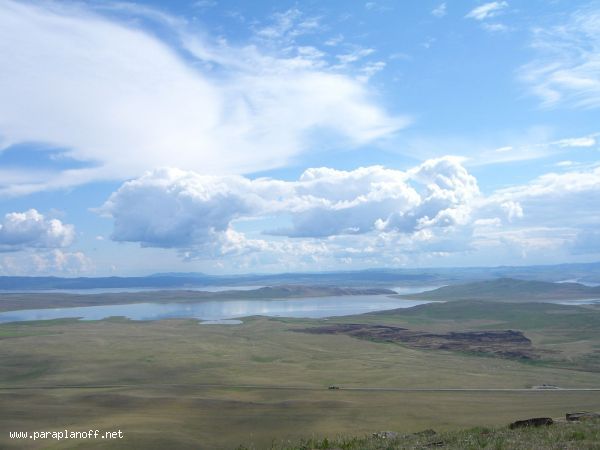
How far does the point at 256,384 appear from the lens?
173 feet

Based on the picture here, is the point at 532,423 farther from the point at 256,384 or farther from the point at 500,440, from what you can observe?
the point at 256,384

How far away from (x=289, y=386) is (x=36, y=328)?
9185cm

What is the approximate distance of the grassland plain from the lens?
3419 cm

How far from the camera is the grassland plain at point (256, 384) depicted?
3419 centimetres

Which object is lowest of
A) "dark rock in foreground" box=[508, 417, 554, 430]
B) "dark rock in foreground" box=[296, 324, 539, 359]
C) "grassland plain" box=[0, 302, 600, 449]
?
"dark rock in foreground" box=[296, 324, 539, 359]

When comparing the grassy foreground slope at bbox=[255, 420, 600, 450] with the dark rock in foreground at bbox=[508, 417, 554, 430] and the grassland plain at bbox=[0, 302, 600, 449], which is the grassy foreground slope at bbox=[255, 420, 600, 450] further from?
the grassland plain at bbox=[0, 302, 600, 449]

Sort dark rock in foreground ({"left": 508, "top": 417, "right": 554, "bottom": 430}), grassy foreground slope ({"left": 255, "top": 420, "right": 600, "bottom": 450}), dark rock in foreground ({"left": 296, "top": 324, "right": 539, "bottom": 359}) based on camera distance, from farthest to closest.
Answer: dark rock in foreground ({"left": 296, "top": 324, "right": 539, "bottom": 359}) < dark rock in foreground ({"left": 508, "top": 417, "right": 554, "bottom": 430}) < grassy foreground slope ({"left": 255, "top": 420, "right": 600, "bottom": 450})

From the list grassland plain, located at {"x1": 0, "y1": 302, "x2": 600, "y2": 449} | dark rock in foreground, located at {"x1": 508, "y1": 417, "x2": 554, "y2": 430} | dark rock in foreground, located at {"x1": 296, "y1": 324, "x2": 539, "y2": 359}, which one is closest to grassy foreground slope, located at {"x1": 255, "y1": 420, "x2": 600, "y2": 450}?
dark rock in foreground, located at {"x1": 508, "y1": 417, "x2": 554, "y2": 430}

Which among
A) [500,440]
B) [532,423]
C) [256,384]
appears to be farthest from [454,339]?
[500,440]

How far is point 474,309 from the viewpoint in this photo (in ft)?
504

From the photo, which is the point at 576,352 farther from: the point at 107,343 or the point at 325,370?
the point at 107,343

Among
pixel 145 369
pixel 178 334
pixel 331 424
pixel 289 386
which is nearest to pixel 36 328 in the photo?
pixel 178 334

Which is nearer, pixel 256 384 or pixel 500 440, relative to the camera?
pixel 500 440

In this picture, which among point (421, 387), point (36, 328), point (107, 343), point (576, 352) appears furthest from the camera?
point (36, 328)
